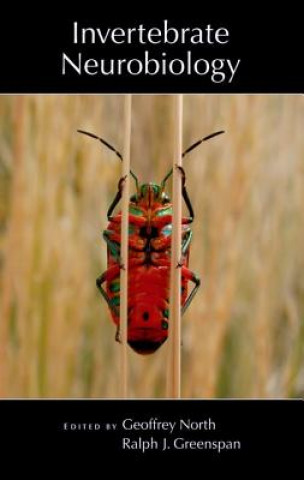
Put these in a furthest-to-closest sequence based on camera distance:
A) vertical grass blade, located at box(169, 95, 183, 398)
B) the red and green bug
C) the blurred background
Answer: the blurred background → the red and green bug → vertical grass blade, located at box(169, 95, 183, 398)

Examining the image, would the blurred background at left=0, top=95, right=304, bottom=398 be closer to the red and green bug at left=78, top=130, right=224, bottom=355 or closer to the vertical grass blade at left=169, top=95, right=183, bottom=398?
the red and green bug at left=78, top=130, right=224, bottom=355

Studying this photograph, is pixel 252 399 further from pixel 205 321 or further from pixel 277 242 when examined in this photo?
pixel 277 242

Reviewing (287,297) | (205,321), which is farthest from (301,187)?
(205,321)

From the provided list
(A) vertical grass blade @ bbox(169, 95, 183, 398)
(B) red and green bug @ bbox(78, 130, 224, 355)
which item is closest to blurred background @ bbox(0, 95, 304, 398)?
(B) red and green bug @ bbox(78, 130, 224, 355)

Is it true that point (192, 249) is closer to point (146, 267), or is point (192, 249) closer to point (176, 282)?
point (146, 267)

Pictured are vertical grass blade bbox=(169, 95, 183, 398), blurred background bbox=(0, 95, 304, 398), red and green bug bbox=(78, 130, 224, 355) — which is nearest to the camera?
vertical grass blade bbox=(169, 95, 183, 398)

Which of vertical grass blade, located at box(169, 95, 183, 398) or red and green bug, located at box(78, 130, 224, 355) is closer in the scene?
vertical grass blade, located at box(169, 95, 183, 398)

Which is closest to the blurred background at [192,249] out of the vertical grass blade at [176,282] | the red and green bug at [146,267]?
the red and green bug at [146,267]
